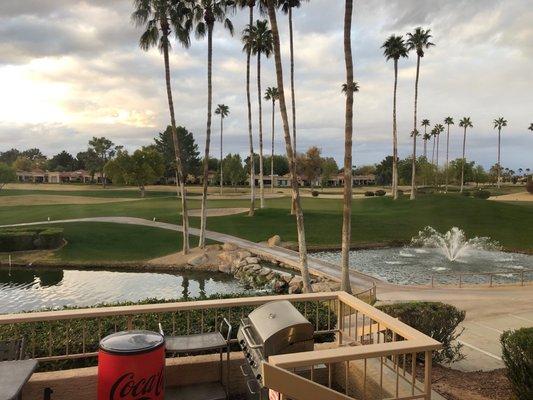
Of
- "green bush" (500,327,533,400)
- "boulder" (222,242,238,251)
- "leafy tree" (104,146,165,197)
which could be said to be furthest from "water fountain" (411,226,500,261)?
"leafy tree" (104,146,165,197)

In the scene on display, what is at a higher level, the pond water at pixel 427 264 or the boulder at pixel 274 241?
the boulder at pixel 274 241

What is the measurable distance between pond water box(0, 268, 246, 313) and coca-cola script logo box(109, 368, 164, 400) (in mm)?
19787

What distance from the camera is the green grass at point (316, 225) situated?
39.7 metres

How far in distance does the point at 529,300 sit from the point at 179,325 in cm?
1592

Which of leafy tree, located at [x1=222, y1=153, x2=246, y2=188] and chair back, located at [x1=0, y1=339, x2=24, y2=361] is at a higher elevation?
leafy tree, located at [x1=222, y1=153, x2=246, y2=188]

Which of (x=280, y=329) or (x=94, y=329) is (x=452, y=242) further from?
(x=280, y=329)

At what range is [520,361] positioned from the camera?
22.0 ft

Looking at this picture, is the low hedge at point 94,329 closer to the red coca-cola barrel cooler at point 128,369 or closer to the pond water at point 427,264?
the red coca-cola barrel cooler at point 128,369

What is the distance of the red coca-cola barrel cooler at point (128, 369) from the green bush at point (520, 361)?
510 cm

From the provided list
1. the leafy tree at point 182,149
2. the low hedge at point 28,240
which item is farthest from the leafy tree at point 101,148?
the low hedge at point 28,240

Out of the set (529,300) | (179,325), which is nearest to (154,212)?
(529,300)

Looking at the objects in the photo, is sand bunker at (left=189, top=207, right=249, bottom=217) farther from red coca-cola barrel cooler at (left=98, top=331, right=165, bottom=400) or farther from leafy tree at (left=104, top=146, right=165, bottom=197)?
red coca-cola barrel cooler at (left=98, top=331, right=165, bottom=400)

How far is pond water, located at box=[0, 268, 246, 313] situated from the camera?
25.6 m

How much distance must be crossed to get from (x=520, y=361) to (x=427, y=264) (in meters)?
28.0
